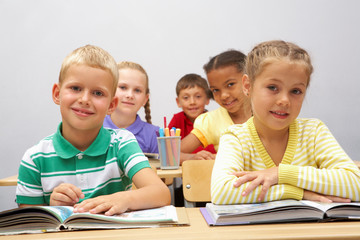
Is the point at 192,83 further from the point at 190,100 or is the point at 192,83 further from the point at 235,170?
the point at 235,170

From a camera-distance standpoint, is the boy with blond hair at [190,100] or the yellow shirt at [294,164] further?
the boy with blond hair at [190,100]

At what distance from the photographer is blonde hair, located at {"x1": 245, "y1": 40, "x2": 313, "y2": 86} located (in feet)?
3.68

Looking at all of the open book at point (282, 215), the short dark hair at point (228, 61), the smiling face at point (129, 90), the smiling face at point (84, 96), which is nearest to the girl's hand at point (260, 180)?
the open book at point (282, 215)

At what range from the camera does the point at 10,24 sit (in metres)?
3.40

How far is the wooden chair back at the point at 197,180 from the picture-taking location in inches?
53.7

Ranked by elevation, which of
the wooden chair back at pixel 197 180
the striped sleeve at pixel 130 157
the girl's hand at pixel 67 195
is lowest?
the wooden chair back at pixel 197 180

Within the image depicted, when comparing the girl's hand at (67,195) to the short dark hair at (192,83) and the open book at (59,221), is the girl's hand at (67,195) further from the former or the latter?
the short dark hair at (192,83)

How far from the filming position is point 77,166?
3.61 feet

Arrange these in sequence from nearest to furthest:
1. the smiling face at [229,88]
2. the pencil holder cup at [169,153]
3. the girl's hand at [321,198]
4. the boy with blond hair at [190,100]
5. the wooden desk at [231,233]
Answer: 1. the wooden desk at [231,233]
2. the girl's hand at [321,198]
3. the pencil holder cup at [169,153]
4. the smiling face at [229,88]
5. the boy with blond hair at [190,100]

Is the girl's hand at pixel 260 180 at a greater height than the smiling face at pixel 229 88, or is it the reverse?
the smiling face at pixel 229 88

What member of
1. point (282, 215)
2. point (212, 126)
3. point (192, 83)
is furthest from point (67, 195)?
point (192, 83)

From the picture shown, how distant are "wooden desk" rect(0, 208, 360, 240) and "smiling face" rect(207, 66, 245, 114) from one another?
1464mm

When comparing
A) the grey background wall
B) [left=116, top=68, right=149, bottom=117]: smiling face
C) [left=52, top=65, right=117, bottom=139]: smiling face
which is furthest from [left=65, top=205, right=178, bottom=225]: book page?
the grey background wall

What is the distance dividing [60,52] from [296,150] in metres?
2.85
